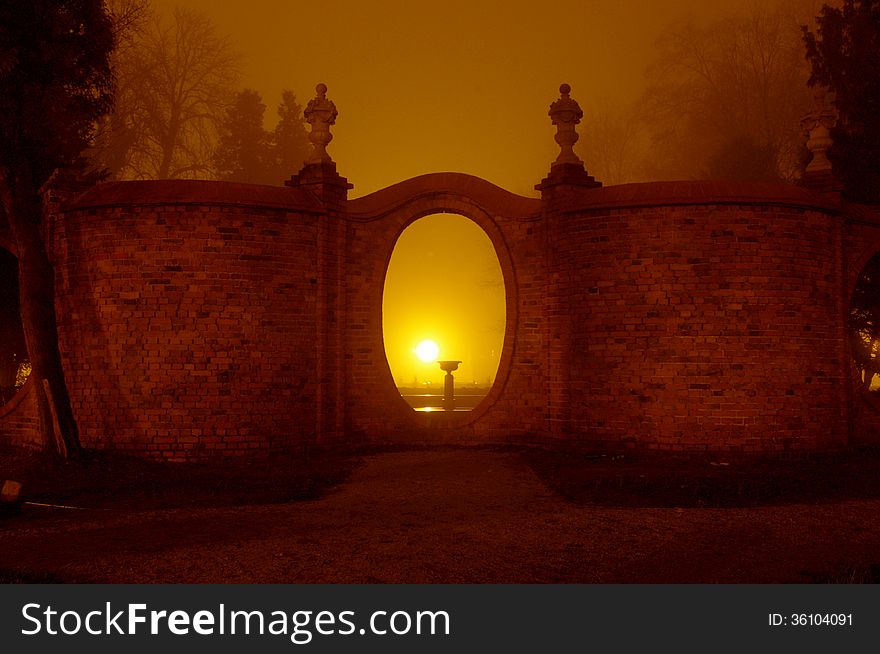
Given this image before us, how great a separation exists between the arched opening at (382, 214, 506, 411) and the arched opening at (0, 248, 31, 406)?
2054 cm

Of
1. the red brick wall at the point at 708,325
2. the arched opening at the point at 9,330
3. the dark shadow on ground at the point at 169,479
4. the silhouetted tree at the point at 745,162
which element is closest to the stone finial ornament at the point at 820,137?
the red brick wall at the point at 708,325

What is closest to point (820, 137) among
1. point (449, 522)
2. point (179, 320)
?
point (449, 522)

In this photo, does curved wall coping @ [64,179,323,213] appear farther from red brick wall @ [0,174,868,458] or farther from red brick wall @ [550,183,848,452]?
red brick wall @ [550,183,848,452]

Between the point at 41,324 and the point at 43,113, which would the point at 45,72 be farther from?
the point at 41,324

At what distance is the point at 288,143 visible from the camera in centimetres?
3544

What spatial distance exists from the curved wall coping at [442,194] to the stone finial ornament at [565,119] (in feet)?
2.64

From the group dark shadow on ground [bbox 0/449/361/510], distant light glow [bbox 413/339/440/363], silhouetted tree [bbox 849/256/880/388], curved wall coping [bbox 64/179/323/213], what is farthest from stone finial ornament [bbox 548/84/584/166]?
distant light glow [bbox 413/339/440/363]

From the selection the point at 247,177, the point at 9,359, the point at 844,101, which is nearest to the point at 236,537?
the point at 9,359

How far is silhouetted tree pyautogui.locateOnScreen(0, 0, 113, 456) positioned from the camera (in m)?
8.58

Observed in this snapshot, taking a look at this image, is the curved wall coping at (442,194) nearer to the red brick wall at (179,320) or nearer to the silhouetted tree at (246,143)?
the red brick wall at (179,320)

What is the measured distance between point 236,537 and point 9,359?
1216 centimetres

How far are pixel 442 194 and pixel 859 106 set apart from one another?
9.45 meters

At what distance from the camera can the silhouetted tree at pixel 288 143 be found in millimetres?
35000

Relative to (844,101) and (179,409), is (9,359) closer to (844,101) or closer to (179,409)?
(179,409)
